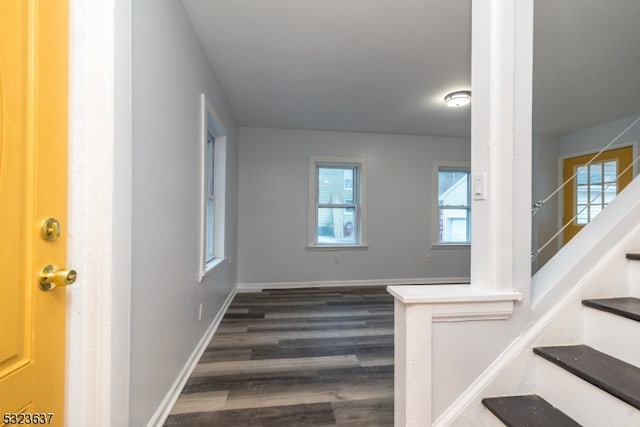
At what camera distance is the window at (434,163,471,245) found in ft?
15.8

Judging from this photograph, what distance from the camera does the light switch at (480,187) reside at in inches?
45.6

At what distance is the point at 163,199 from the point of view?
1.50 metres

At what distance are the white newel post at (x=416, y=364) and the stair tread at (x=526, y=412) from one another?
0.86 ft

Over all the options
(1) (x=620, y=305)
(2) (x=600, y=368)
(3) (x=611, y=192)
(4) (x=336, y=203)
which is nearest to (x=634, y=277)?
(1) (x=620, y=305)

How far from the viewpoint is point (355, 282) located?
4.52 metres

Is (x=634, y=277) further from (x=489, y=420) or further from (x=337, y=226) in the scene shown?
(x=337, y=226)

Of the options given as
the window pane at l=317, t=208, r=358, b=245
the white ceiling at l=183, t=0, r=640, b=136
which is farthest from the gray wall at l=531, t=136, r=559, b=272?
the window pane at l=317, t=208, r=358, b=245

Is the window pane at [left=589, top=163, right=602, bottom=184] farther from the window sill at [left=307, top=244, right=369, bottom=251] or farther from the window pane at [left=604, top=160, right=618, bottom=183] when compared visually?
the window sill at [left=307, top=244, right=369, bottom=251]

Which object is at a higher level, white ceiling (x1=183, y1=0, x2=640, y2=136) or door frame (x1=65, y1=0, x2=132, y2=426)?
white ceiling (x1=183, y1=0, x2=640, y2=136)

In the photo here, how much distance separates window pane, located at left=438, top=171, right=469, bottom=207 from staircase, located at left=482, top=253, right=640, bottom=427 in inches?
146

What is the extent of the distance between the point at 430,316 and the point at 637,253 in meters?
0.97

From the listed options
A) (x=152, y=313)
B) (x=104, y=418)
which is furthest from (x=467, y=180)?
(x=104, y=418)

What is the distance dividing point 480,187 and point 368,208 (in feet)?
11.2

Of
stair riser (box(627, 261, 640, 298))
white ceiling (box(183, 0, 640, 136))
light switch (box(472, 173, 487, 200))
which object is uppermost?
white ceiling (box(183, 0, 640, 136))
